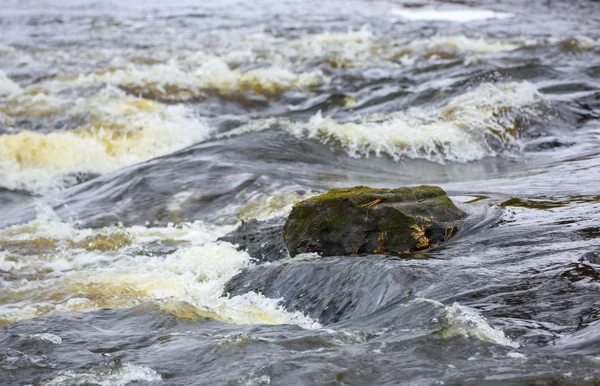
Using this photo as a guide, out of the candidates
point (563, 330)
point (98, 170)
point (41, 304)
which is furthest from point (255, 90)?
point (563, 330)

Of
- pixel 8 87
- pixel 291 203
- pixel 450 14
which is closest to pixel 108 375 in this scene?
pixel 291 203

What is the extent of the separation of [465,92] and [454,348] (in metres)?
8.51

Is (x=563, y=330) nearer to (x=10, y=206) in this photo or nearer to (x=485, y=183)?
(x=485, y=183)

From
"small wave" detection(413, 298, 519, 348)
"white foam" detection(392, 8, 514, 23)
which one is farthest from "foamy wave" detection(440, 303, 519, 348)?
"white foam" detection(392, 8, 514, 23)

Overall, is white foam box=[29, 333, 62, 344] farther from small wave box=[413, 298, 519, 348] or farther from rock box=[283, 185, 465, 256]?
small wave box=[413, 298, 519, 348]

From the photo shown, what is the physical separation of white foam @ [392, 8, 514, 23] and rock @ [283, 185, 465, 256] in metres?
19.8

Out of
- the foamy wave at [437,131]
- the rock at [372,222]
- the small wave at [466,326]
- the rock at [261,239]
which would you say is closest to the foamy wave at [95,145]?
the foamy wave at [437,131]

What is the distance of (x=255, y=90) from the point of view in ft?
46.1

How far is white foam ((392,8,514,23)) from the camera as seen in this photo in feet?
81.3

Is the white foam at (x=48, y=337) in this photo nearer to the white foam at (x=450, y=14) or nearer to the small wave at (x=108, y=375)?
the small wave at (x=108, y=375)

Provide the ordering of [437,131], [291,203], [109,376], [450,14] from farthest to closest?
[450,14] → [437,131] → [291,203] → [109,376]

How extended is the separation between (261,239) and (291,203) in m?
1.41

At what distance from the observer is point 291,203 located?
7211 mm

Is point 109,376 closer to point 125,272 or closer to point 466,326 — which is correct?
point 466,326
